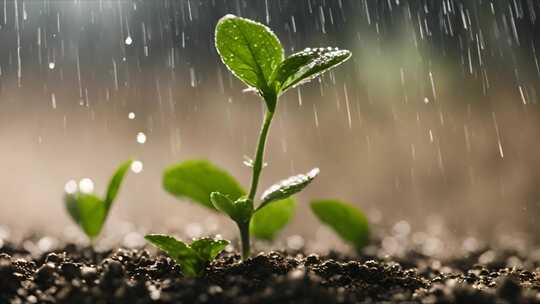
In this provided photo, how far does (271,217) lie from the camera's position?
5.23ft

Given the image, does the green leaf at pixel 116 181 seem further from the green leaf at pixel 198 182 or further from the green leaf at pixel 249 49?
the green leaf at pixel 249 49

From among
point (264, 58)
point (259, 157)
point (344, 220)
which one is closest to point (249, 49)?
point (264, 58)

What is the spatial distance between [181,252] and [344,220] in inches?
28.0

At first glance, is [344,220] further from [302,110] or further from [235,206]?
[302,110]

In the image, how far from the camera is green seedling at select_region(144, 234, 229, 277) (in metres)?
1.04

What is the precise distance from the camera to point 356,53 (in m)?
3.13

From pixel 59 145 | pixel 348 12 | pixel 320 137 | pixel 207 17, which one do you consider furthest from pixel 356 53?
pixel 59 145

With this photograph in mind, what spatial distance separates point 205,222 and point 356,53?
1176 mm

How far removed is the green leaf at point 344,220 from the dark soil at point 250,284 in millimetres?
318

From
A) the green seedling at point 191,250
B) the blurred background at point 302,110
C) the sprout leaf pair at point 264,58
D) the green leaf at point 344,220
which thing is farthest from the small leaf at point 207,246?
the blurred background at point 302,110

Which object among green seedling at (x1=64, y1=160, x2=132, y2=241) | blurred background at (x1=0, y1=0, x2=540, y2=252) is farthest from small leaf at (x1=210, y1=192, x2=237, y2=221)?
blurred background at (x1=0, y1=0, x2=540, y2=252)

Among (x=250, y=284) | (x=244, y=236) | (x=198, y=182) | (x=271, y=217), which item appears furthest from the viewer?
(x=271, y=217)

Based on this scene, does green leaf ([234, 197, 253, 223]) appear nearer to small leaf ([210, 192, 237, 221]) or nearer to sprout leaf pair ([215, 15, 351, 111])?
small leaf ([210, 192, 237, 221])

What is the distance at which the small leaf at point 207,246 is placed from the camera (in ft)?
3.47
